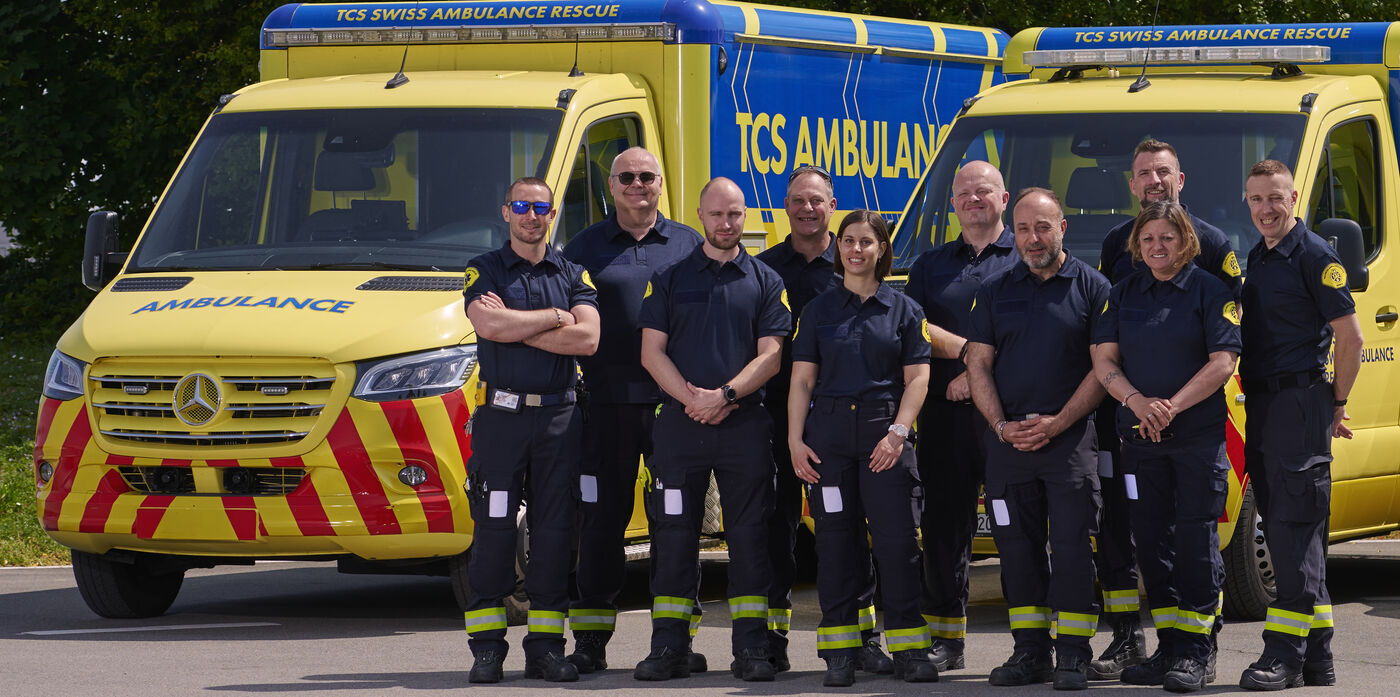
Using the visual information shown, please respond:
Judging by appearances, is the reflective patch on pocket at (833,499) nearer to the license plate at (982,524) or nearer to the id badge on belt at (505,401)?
the id badge on belt at (505,401)

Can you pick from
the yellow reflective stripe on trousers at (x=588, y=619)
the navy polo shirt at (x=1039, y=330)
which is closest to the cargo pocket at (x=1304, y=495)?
the navy polo shirt at (x=1039, y=330)

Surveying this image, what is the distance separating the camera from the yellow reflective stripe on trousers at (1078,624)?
7504 mm

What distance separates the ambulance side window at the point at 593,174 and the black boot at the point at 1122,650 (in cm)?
307

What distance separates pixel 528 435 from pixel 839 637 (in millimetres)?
1350

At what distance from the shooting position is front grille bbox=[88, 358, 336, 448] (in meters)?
8.90

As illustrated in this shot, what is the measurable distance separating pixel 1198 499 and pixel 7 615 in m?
5.71

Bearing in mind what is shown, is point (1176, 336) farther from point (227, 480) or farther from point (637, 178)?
point (227, 480)

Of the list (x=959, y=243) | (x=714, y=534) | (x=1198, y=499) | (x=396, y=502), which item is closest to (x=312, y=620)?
(x=396, y=502)

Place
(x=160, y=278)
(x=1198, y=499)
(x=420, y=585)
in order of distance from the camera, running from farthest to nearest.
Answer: (x=420, y=585), (x=160, y=278), (x=1198, y=499)

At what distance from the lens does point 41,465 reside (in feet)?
31.0

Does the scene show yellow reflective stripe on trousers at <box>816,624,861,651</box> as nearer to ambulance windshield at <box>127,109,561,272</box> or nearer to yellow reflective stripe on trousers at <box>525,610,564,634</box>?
yellow reflective stripe on trousers at <box>525,610,564,634</box>

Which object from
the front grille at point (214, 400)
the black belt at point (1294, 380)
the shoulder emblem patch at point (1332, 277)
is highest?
the shoulder emblem patch at point (1332, 277)

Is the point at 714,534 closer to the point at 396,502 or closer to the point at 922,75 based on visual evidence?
the point at 396,502

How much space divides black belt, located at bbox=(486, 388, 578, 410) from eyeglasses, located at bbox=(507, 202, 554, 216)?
2.19 ft
